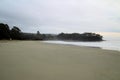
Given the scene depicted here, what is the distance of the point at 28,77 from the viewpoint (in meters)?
4.41

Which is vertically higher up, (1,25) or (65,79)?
(1,25)

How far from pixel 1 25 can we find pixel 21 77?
1712 inches

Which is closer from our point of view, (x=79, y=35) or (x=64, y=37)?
(x=79, y=35)

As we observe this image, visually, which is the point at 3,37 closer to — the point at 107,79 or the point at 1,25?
the point at 1,25

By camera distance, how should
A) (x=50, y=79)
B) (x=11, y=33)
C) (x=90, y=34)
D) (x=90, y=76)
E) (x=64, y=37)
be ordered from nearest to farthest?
(x=50, y=79) < (x=90, y=76) < (x=11, y=33) < (x=90, y=34) < (x=64, y=37)

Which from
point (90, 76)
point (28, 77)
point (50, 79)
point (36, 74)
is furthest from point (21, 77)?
point (90, 76)

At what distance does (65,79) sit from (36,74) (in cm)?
104

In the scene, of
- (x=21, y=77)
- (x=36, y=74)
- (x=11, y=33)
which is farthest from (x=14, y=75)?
(x=11, y=33)

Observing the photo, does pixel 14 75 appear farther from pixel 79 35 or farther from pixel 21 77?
pixel 79 35

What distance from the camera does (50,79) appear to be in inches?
169

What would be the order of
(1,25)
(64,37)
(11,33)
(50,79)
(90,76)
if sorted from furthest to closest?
1. (64,37)
2. (11,33)
3. (1,25)
4. (90,76)
5. (50,79)

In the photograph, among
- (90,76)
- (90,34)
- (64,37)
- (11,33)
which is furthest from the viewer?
(64,37)

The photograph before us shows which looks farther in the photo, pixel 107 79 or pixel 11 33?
pixel 11 33

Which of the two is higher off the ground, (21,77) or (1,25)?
(1,25)
